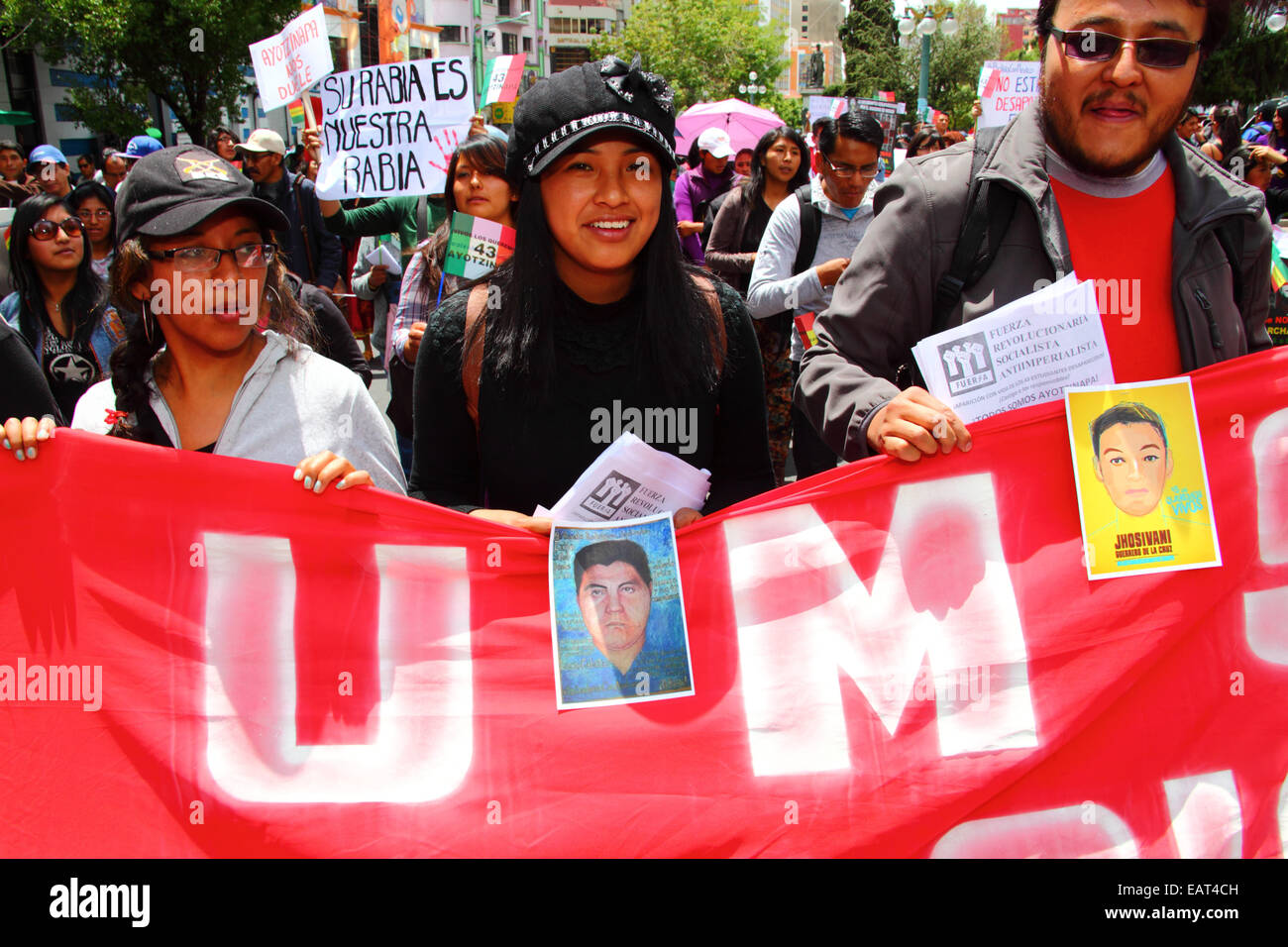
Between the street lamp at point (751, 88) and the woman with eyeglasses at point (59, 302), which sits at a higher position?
the street lamp at point (751, 88)

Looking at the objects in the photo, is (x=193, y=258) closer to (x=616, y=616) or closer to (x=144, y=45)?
(x=616, y=616)

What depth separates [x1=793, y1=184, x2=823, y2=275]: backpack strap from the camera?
195 inches

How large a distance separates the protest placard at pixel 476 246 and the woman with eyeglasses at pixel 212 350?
1487 mm

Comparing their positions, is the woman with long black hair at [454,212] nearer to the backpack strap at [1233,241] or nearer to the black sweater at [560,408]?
the black sweater at [560,408]

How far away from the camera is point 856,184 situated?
4852 mm

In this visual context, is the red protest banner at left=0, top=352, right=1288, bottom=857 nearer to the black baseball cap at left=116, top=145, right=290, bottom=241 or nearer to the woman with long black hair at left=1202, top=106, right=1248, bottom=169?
the black baseball cap at left=116, top=145, right=290, bottom=241

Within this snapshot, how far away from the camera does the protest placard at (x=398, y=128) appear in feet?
18.3

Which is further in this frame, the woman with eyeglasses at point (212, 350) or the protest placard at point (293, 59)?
the protest placard at point (293, 59)

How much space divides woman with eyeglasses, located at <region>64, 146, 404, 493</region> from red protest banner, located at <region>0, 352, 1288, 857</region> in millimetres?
151

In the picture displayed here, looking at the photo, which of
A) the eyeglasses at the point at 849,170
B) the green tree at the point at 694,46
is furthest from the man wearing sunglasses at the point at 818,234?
the green tree at the point at 694,46

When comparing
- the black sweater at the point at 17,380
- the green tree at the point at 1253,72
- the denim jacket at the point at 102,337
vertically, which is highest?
the green tree at the point at 1253,72

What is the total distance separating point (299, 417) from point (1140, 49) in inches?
72.9
